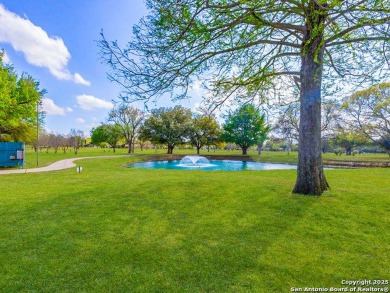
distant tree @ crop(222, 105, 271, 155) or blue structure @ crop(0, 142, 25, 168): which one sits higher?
distant tree @ crop(222, 105, 271, 155)

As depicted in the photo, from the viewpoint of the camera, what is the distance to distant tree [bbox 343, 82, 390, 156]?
80.3 ft

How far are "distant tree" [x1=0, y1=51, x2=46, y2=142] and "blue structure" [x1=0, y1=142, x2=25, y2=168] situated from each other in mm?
2750

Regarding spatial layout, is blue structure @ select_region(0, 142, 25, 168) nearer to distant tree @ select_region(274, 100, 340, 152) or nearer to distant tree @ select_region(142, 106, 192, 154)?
distant tree @ select_region(274, 100, 340, 152)

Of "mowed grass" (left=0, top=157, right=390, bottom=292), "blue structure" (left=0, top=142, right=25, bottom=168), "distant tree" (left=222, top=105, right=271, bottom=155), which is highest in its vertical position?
"distant tree" (left=222, top=105, right=271, bottom=155)

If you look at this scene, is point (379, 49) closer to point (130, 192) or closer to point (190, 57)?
point (190, 57)

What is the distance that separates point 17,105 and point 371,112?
3600 centimetres

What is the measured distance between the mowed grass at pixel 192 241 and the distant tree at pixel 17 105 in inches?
593

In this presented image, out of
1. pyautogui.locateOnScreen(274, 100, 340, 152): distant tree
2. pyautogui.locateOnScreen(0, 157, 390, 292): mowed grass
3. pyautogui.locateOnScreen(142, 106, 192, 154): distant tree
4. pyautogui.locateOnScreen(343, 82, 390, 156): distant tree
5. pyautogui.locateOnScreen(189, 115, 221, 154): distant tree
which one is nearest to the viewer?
pyautogui.locateOnScreen(0, 157, 390, 292): mowed grass

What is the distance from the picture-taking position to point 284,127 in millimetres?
41906

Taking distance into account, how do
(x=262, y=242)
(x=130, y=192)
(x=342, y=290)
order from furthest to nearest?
(x=130, y=192) < (x=262, y=242) < (x=342, y=290)

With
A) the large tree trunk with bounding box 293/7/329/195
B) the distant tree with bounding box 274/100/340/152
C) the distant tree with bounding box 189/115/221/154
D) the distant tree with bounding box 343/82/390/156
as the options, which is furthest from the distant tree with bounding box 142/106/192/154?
the large tree trunk with bounding box 293/7/329/195

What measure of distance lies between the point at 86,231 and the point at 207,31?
4936 mm

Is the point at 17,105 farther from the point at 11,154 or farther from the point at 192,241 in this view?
the point at 192,241

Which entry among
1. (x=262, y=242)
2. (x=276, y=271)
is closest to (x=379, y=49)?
(x=262, y=242)
